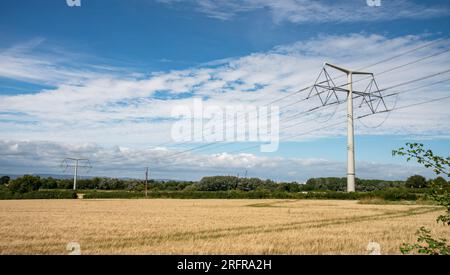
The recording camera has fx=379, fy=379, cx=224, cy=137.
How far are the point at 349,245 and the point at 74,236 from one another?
1373 cm

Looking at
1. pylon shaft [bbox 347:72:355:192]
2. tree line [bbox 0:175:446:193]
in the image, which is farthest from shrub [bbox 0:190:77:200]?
pylon shaft [bbox 347:72:355:192]

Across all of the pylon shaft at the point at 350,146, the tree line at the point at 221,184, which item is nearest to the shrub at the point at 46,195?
the tree line at the point at 221,184

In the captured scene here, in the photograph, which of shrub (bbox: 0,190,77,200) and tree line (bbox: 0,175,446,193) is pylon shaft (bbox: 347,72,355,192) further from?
tree line (bbox: 0,175,446,193)

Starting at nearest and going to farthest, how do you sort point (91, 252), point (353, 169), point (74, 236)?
point (91, 252), point (74, 236), point (353, 169)

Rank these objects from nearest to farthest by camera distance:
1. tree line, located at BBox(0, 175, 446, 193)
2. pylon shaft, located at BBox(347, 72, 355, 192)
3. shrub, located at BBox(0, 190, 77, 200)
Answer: pylon shaft, located at BBox(347, 72, 355, 192), shrub, located at BBox(0, 190, 77, 200), tree line, located at BBox(0, 175, 446, 193)

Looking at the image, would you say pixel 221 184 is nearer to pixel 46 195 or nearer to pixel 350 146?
pixel 46 195

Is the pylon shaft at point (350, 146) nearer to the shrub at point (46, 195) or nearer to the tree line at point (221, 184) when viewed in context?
the shrub at point (46, 195)

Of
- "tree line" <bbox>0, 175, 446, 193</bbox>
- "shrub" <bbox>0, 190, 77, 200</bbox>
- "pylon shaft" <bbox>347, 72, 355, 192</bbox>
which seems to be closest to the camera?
"pylon shaft" <bbox>347, 72, 355, 192</bbox>

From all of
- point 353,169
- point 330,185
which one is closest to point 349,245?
point 353,169

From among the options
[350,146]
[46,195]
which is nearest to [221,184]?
[46,195]
